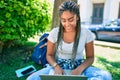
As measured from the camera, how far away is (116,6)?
2364 centimetres

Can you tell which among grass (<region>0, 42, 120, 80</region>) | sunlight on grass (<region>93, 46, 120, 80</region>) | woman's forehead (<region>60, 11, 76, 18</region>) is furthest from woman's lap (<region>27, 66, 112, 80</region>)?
sunlight on grass (<region>93, 46, 120, 80</region>)

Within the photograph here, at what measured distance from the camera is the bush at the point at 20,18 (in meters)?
5.60

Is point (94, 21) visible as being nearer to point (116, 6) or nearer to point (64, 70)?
point (116, 6)

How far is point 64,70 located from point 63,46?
1.03 feet

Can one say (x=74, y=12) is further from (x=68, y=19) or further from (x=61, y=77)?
(x=61, y=77)

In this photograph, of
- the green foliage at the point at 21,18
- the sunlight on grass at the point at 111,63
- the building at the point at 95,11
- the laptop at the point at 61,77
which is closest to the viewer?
the laptop at the point at 61,77

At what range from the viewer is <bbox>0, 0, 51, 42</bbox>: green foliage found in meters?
5.60

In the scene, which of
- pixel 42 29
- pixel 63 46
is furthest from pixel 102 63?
pixel 63 46

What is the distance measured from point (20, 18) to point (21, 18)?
2cm

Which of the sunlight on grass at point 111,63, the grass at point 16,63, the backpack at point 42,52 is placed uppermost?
the backpack at point 42,52

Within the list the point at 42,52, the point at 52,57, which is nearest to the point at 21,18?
the point at 42,52

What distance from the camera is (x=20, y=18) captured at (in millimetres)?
5855

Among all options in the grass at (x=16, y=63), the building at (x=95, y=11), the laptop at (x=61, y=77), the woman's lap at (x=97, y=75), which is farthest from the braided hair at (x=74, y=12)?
the building at (x=95, y=11)

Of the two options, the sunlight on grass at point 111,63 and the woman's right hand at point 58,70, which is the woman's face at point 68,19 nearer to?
the woman's right hand at point 58,70
